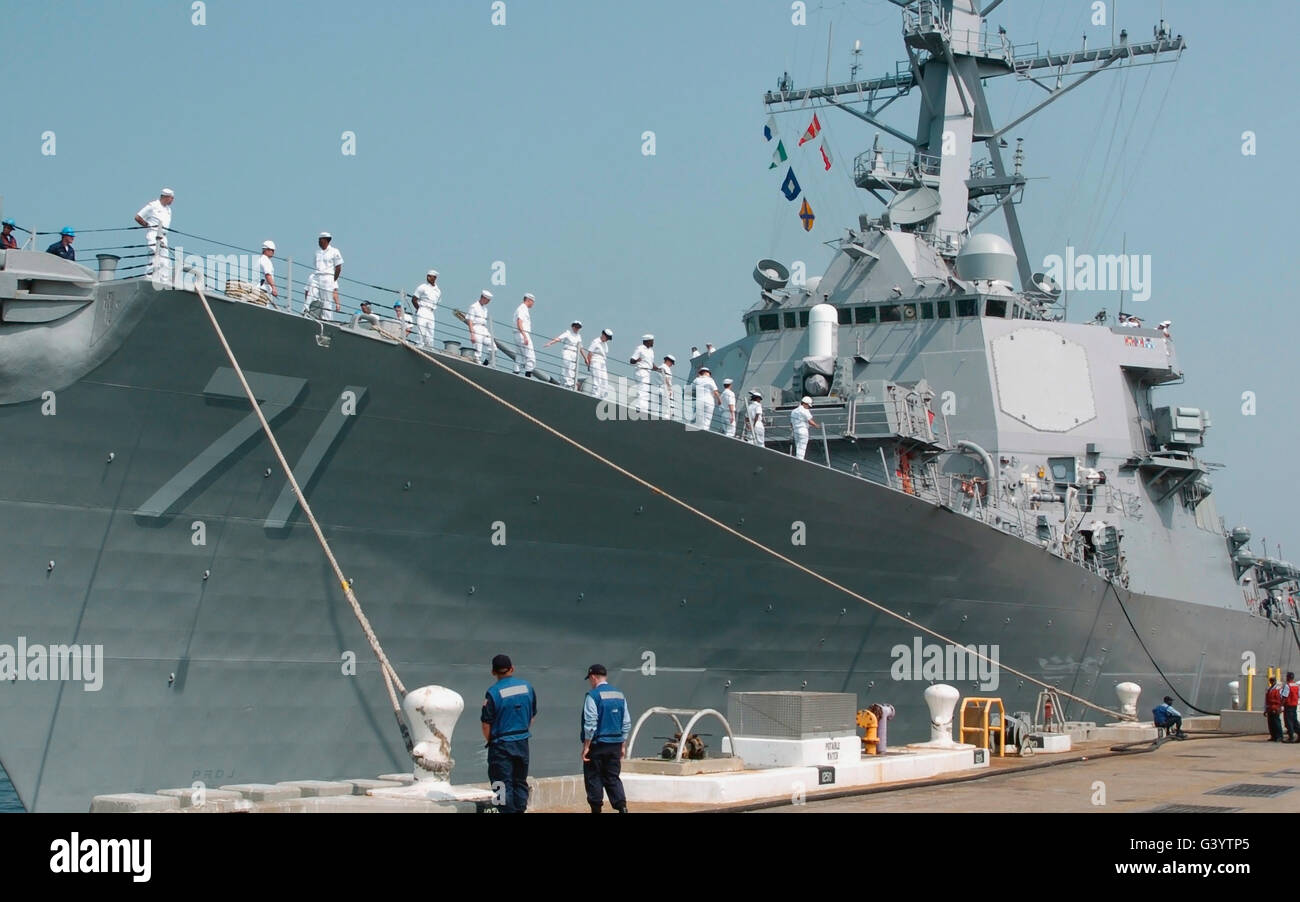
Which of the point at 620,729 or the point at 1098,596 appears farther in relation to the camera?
the point at 1098,596

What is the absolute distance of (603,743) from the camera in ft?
26.0

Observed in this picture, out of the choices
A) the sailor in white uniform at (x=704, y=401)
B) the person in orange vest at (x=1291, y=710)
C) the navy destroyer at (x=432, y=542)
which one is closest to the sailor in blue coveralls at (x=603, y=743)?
the navy destroyer at (x=432, y=542)

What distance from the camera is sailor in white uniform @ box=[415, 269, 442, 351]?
1270cm

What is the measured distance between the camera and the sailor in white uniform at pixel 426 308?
12.7 meters

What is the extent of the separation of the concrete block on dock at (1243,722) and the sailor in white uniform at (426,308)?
515 inches

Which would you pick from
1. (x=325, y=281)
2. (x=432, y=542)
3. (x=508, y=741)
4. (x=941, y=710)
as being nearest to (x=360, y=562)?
(x=432, y=542)

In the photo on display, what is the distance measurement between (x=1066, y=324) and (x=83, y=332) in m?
16.6

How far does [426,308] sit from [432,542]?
7.36ft

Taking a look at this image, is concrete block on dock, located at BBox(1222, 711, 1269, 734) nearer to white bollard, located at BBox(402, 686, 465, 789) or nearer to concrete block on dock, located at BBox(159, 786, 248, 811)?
white bollard, located at BBox(402, 686, 465, 789)

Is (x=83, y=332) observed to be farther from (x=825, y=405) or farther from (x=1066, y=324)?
(x=1066, y=324)

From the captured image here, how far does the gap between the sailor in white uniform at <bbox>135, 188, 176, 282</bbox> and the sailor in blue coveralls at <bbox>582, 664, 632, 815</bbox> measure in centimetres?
561

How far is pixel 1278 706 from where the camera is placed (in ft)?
54.6

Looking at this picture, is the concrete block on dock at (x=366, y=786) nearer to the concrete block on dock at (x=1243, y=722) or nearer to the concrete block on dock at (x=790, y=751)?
the concrete block on dock at (x=790, y=751)
